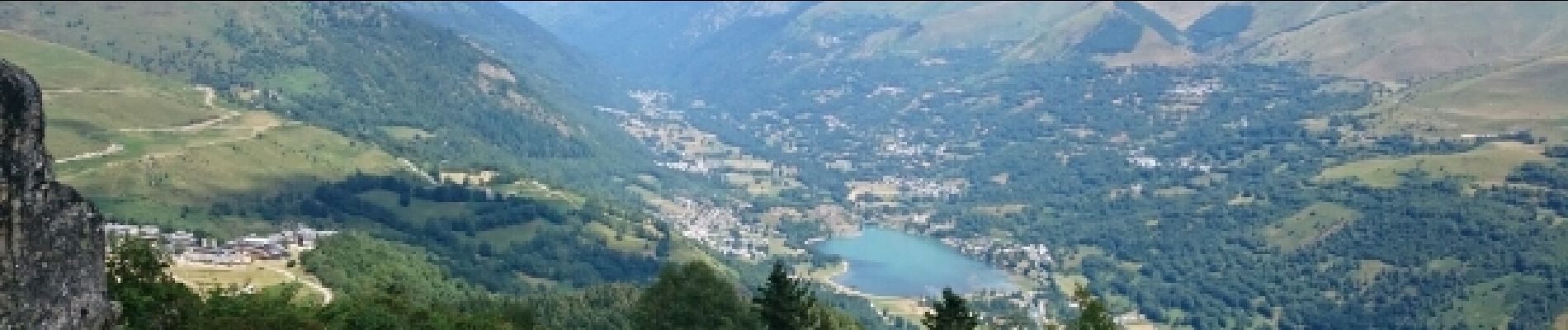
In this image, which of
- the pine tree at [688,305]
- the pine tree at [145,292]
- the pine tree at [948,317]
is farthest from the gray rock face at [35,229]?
the pine tree at [948,317]

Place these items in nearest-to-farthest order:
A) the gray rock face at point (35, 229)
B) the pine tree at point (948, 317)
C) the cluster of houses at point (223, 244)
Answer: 1. the gray rock face at point (35, 229)
2. the pine tree at point (948, 317)
3. the cluster of houses at point (223, 244)

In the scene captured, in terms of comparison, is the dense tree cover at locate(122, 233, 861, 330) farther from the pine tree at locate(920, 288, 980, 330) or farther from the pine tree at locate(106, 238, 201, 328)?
the pine tree at locate(920, 288, 980, 330)

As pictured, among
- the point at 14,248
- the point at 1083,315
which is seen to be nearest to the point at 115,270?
the point at 14,248

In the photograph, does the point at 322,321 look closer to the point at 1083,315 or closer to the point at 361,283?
the point at 1083,315

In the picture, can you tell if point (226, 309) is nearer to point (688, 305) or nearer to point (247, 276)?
point (688, 305)

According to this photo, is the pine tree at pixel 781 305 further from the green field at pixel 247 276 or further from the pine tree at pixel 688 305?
the green field at pixel 247 276

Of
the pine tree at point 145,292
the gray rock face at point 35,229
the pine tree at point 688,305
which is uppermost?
the gray rock face at point 35,229
